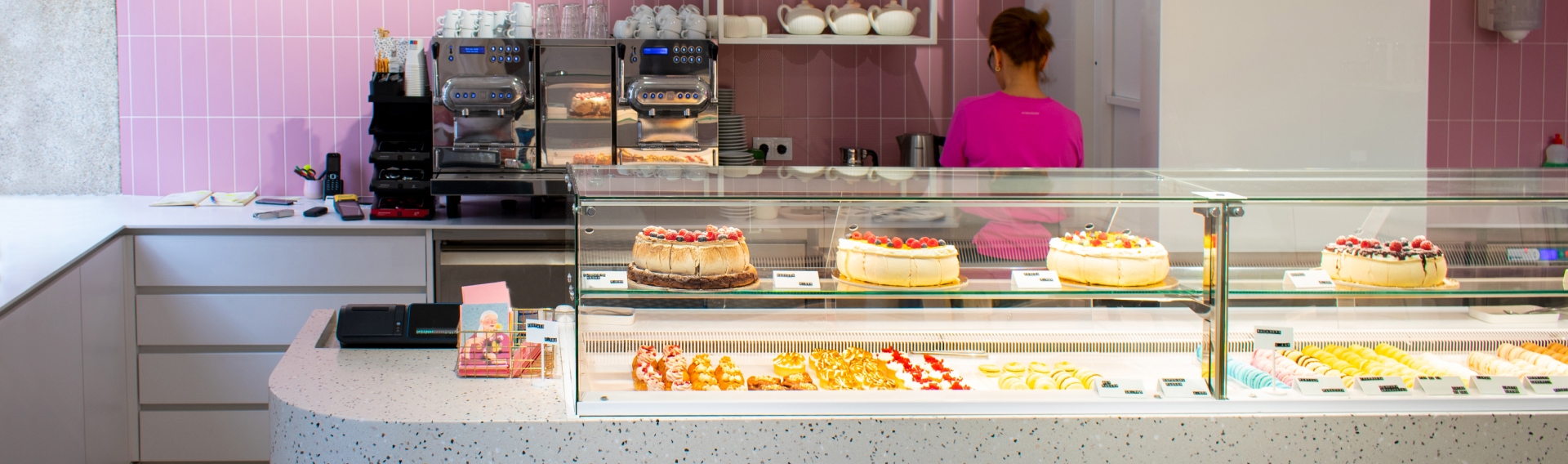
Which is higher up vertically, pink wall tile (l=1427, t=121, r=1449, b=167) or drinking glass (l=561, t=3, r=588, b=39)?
drinking glass (l=561, t=3, r=588, b=39)

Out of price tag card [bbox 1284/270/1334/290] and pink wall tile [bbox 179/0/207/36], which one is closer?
price tag card [bbox 1284/270/1334/290]

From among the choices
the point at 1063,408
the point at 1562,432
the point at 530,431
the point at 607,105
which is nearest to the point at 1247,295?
the point at 1063,408

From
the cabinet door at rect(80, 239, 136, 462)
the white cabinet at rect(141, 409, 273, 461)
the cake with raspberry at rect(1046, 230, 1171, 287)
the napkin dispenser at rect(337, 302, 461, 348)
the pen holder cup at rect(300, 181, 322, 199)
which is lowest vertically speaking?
the white cabinet at rect(141, 409, 273, 461)

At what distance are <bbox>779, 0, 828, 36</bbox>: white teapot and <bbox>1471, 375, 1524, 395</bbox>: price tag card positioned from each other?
274 cm

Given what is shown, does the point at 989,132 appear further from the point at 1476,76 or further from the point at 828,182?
the point at 1476,76

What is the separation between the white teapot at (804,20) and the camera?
13.8 ft

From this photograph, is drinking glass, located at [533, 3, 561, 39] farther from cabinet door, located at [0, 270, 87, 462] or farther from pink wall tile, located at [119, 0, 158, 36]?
cabinet door, located at [0, 270, 87, 462]

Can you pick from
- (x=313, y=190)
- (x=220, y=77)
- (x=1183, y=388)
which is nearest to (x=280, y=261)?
(x=313, y=190)

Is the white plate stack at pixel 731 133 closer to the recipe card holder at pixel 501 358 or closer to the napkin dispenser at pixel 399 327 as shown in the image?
the napkin dispenser at pixel 399 327

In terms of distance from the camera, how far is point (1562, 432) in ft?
5.89

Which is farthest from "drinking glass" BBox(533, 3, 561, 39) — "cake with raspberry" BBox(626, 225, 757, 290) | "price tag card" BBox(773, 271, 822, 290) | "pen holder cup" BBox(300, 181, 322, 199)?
"price tag card" BBox(773, 271, 822, 290)

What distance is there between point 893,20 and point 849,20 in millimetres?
161

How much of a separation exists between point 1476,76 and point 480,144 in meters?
3.58

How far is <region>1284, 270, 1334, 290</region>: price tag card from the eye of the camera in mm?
1970
